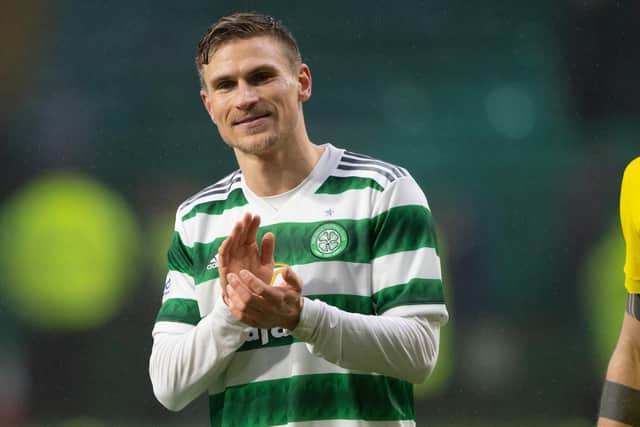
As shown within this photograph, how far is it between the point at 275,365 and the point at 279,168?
16.8 inches

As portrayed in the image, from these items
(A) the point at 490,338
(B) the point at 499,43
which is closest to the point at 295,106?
(A) the point at 490,338

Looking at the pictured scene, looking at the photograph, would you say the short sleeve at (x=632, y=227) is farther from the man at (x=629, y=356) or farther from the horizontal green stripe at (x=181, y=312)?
the horizontal green stripe at (x=181, y=312)

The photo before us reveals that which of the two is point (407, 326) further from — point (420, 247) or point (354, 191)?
point (354, 191)

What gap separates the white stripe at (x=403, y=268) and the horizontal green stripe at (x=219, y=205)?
356mm

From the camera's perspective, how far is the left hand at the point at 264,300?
1785mm

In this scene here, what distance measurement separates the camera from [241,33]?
84.2 inches

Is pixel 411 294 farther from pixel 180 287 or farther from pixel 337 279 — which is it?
pixel 180 287

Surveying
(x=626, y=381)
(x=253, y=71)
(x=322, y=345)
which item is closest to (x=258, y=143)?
(x=253, y=71)

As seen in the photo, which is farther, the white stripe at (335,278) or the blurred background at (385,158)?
the blurred background at (385,158)

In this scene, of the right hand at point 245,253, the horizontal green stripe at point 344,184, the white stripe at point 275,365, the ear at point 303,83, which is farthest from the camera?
the ear at point 303,83

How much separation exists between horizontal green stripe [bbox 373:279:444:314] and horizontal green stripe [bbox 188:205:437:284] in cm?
8

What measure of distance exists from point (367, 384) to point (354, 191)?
1.32 feet

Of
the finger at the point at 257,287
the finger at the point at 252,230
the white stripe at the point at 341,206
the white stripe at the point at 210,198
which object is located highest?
the white stripe at the point at 210,198

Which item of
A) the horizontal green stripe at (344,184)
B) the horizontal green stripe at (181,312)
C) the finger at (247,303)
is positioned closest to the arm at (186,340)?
the horizontal green stripe at (181,312)
